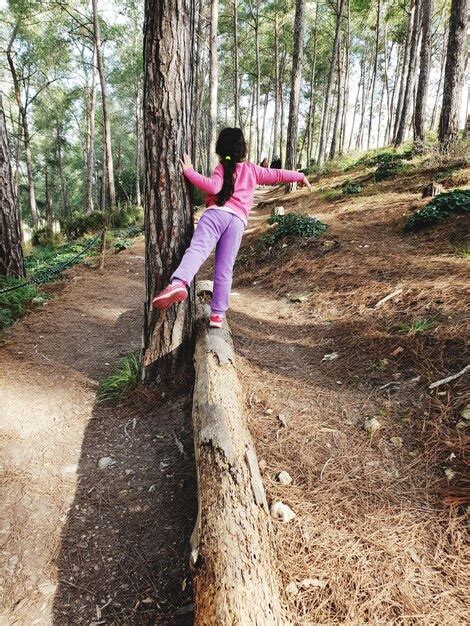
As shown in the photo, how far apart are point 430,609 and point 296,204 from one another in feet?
32.4

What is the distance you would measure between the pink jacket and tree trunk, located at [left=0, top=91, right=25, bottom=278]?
14.2 feet

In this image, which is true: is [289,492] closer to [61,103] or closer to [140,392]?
[140,392]

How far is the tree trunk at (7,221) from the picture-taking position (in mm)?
5895

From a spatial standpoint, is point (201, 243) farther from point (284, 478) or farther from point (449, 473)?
point (449, 473)

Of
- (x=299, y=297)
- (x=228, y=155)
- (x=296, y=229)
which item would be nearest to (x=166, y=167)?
(x=228, y=155)

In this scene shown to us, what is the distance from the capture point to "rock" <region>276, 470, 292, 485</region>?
2.16 metres

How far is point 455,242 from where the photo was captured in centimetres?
465

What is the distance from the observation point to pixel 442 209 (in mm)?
Result: 5293

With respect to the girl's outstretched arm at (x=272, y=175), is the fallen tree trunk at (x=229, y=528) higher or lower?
lower

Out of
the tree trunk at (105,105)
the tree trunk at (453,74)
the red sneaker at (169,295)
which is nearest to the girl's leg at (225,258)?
the red sneaker at (169,295)

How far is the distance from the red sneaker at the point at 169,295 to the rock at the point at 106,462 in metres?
1.16

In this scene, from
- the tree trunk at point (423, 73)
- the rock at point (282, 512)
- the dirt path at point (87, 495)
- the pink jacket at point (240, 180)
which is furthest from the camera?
the tree trunk at point (423, 73)

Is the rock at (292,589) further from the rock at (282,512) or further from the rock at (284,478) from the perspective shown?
the rock at (284,478)

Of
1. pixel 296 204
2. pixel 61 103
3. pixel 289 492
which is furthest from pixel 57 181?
pixel 289 492
